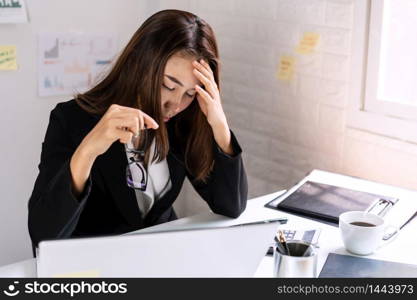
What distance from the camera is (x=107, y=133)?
1427 mm

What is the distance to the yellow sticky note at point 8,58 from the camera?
7.64 ft

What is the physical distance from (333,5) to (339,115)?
34 cm

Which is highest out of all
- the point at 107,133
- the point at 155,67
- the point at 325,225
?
the point at 155,67

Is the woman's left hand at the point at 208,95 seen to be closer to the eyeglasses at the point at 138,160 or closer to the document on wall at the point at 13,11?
the eyeglasses at the point at 138,160

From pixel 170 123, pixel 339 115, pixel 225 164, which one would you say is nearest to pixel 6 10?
pixel 170 123

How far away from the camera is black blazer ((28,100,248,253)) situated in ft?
5.07

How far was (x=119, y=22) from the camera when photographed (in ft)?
8.51

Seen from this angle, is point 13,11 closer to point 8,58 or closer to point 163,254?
point 8,58

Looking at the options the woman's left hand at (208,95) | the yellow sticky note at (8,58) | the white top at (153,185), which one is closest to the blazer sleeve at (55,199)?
the white top at (153,185)

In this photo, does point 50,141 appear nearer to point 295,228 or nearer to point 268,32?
point 295,228

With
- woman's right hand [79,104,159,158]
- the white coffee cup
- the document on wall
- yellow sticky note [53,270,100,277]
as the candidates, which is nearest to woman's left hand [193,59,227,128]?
woman's right hand [79,104,159,158]

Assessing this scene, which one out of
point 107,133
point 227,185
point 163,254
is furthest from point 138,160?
point 163,254

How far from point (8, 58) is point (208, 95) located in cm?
95

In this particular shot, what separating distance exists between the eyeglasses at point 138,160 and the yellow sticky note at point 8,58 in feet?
2.60
